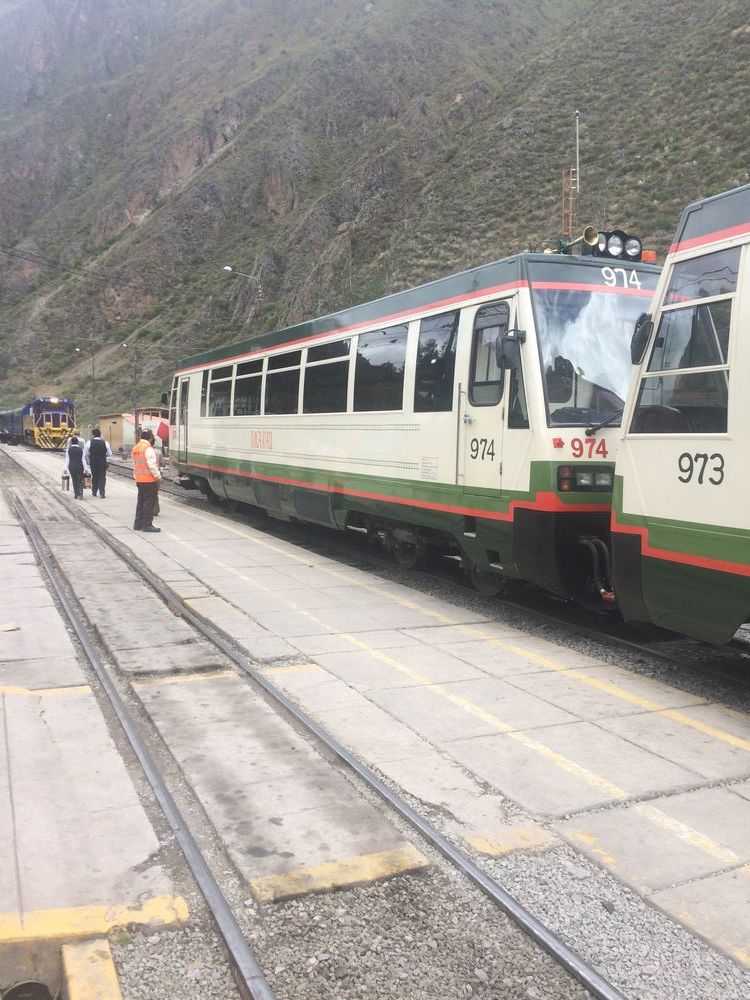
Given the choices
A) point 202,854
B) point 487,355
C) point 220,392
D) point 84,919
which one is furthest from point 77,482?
point 84,919

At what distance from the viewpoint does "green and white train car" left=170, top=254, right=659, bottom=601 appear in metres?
7.41

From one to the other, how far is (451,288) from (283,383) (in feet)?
18.0

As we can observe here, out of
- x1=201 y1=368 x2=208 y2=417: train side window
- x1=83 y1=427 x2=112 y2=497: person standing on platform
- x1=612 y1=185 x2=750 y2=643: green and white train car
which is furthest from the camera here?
x1=83 y1=427 x2=112 y2=497: person standing on platform

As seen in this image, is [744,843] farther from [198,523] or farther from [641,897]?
[198,523]

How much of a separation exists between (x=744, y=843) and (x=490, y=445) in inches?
184

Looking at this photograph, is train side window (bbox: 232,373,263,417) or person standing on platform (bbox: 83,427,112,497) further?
person standing on platform (bbox: 83,427,112,497)

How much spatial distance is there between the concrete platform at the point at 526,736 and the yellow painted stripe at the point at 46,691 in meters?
1.39

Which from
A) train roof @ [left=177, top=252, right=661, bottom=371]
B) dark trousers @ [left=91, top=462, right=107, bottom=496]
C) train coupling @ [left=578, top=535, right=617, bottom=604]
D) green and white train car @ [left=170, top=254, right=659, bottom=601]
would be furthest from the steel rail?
dark trousers @ [left=91, top=462, right=107, bottom=496]

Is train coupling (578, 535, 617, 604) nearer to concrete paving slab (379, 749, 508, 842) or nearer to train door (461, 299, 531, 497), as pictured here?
train door (461, 299, 531, 497)

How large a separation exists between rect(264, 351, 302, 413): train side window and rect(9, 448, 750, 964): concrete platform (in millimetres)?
4785

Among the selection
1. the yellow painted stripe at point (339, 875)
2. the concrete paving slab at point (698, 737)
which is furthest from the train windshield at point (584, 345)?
the yellow painted stripe at point (339, 875)

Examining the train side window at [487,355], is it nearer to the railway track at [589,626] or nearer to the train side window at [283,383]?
the railway track at [589,626]

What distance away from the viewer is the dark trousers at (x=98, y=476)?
21312 mm

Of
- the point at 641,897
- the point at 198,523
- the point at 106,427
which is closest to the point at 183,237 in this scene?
the point at 106,427
